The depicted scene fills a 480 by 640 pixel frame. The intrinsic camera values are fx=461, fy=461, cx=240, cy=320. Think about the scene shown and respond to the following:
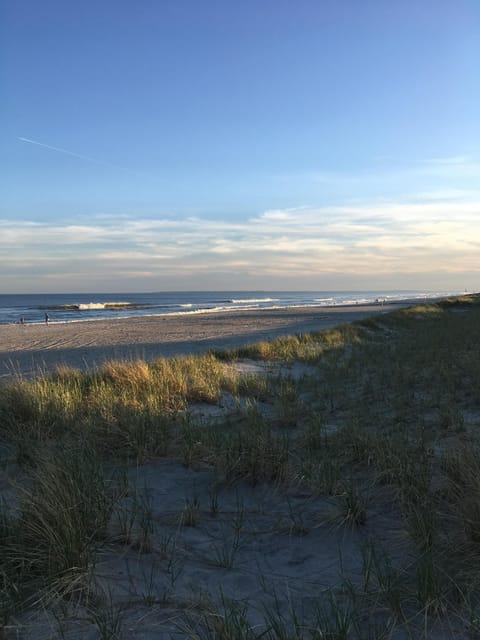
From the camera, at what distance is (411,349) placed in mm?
13125

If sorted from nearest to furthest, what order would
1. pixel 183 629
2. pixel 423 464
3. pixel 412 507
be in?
pixel 183 629 → pixel 412 507 → pixel 423 464

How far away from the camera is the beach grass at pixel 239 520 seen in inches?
86.3

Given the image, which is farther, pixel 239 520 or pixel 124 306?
pixel 124 306

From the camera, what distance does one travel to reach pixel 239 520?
3090mm

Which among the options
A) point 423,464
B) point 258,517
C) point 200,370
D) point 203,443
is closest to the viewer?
point 258,517

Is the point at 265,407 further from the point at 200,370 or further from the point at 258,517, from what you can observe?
the point at 258,517

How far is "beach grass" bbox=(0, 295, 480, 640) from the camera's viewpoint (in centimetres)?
219

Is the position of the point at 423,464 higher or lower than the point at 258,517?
higher

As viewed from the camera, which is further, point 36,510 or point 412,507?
point 412,507

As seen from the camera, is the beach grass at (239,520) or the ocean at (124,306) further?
the ocean at (124,306)

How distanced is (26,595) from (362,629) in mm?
1645

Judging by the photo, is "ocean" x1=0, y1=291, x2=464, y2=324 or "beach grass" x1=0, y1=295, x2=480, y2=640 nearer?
"beach grass" x1=0, y1=295, x2=480, y2=640

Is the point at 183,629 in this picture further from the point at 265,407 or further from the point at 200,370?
the point at 200,370

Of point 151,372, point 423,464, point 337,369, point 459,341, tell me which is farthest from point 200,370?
point 459,341
